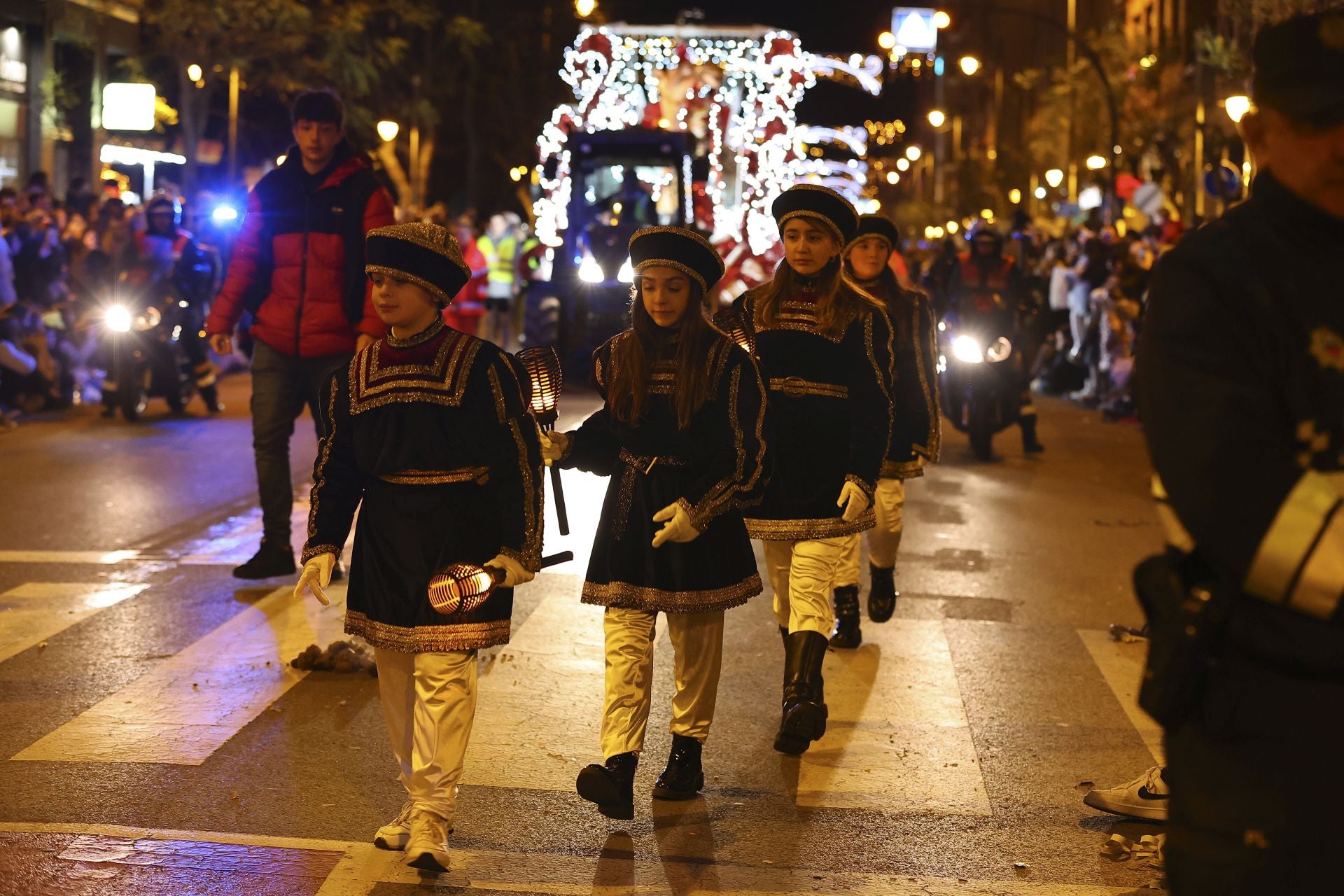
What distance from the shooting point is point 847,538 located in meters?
6.59

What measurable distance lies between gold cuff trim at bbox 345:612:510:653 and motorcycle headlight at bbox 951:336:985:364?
11.0m

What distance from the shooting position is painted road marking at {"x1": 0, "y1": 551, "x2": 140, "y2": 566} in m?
9.40

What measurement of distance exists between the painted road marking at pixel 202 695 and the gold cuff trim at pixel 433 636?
130 centimetres

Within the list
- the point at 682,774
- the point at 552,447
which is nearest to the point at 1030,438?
the point at 682,774

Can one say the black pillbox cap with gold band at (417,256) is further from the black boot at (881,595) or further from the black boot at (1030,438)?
the black boot at (1030,438)

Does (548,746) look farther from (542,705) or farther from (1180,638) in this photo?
(1180,638)

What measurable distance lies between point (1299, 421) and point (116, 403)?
15201 mm

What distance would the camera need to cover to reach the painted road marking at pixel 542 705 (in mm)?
5754

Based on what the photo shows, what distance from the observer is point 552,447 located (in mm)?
5168

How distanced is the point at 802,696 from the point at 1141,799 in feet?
4.10

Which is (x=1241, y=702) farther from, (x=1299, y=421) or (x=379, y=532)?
(x=379, y=532)

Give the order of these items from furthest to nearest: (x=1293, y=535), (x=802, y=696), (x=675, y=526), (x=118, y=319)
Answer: (x=118, y=319), (x=802, y=696), (x=675, y=526), (x=1293, y=535)

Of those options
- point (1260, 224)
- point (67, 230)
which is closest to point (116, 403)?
point (67, 230)

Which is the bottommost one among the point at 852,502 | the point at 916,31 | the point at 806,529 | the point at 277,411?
the point at 806,529
